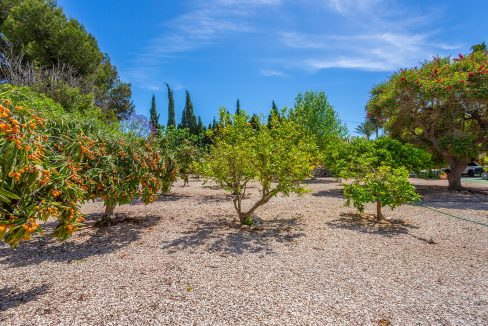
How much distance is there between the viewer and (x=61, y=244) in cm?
577

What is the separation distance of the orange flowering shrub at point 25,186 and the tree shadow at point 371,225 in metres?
6.07

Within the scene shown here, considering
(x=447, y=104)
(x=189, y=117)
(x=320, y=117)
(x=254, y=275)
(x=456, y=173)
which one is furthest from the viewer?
(x=189, y=117)

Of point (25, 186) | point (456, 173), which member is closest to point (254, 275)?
point (25, 186)

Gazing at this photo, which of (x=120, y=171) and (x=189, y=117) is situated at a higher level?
(x=189, y=117)

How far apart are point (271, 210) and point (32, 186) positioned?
748 centimetres

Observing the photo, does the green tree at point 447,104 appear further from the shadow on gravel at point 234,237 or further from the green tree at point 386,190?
the shadow on gravel at point 234,237

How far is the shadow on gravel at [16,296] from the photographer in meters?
3.41

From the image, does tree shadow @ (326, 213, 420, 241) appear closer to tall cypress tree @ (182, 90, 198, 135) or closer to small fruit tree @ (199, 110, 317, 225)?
small fruit tree @ (199, 110, 317, 225)

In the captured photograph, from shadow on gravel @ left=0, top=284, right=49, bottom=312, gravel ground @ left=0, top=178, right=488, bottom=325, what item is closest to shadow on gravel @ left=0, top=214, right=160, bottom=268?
gravel ground @ left=0, top=178, right=488, bottom=325

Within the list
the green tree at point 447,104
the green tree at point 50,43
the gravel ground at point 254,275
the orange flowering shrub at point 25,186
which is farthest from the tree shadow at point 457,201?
the green tree at point 50,43

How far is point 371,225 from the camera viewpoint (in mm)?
7113

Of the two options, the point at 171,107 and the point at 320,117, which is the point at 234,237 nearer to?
the point at 320,117

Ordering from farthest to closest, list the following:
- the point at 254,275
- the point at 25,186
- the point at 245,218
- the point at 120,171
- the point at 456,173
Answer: the point at 456,173 < the point at 245,218 < the point at 120,171 < the point at 254,275 < the point at 25,186

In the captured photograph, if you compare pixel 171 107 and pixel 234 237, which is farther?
pixel 171 107
